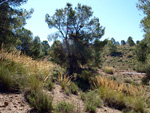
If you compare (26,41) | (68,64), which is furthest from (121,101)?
(26,41)

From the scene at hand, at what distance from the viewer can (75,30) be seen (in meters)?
18.1

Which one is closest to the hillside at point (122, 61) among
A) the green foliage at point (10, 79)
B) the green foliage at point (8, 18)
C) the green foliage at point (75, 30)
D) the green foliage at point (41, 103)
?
the green foliage at point (75, 30)

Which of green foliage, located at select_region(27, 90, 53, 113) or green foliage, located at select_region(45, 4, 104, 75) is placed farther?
green foliage, located at select_region(45, 4, 104, 75)

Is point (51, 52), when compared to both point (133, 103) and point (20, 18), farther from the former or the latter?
point (133, 103)

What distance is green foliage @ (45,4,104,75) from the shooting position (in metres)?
17.2

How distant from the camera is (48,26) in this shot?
59.4 feet

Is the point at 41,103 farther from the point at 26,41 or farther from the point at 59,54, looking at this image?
the point at 26,41

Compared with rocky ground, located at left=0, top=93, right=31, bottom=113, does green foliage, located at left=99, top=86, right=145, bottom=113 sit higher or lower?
lower

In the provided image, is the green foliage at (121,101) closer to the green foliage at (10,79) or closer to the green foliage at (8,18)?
the green foliage at (10,79)

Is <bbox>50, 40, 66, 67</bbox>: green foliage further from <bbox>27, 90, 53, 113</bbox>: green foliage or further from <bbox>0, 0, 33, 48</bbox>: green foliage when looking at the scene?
<bbox>27, 90, 53, 113</bbox>: green foliage

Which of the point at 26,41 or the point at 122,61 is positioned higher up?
the point at 26,41

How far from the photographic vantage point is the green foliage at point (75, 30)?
56.6 feet

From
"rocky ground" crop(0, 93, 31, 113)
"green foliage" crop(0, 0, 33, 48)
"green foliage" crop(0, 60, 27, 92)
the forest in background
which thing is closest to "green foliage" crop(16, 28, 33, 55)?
the forest in background

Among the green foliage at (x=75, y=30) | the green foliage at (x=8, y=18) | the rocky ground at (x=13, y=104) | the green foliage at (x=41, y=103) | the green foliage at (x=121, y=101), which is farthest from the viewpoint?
the green foliage at (x=75, y=30)
